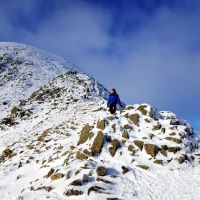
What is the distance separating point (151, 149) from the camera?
72.4 ft

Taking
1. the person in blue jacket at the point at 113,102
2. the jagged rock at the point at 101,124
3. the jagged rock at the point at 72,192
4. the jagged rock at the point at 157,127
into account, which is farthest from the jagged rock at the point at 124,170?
the person in blue jacket at the point at 113,102

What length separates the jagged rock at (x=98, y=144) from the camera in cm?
2208

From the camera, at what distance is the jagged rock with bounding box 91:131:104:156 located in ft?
72.4

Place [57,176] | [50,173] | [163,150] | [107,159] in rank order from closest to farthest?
[57,176], [50,173], [107,159], [163,150]

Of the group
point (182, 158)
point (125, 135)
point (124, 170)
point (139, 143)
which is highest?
point (125, 135)

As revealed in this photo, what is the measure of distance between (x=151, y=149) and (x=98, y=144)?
3201 mm

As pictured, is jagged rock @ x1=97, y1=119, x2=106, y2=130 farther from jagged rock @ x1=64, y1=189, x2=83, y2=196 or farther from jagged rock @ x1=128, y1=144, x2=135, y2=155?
jagged rock @ x1=64, y1=189, x2=83, y2=196

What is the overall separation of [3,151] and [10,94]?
27417 mm

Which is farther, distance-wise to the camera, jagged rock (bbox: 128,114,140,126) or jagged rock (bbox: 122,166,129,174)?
jagged rock (bbox: 128,114,140,126)

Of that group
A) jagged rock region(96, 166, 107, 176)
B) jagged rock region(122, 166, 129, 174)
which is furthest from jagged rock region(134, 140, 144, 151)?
jagged rock region(96, 166, 107, 176)

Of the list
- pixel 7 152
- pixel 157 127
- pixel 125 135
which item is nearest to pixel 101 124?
pixel 125 135

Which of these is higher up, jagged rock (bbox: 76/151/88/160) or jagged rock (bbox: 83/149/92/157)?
jagged rock (bbox: 83/149/92/157)

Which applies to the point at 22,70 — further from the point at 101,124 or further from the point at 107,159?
the point at 107,159

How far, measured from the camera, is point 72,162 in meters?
20.1
